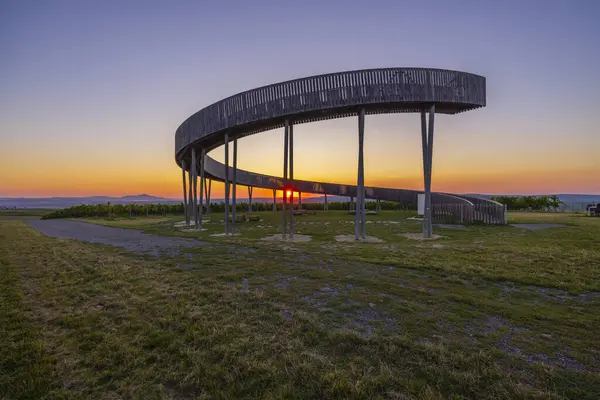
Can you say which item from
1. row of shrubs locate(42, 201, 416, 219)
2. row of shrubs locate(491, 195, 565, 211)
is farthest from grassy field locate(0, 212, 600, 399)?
row of shrubs locate(491, 195, 565, 211)

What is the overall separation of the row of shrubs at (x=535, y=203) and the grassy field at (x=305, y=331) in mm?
36407

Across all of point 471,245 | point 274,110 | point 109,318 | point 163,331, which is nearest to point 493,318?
point 163,331

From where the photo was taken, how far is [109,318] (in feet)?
13.0

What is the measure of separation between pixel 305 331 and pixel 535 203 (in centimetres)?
4378

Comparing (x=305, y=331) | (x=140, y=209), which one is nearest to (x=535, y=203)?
(x=305, y=331)

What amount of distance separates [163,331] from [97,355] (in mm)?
672

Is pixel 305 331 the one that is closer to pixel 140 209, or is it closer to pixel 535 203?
pixel 535 203

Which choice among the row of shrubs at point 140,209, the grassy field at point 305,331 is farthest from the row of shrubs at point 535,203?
the grassy field at point 305,331

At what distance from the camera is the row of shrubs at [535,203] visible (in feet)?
113

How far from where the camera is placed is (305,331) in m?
3.47

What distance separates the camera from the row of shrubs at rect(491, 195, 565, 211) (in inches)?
1355

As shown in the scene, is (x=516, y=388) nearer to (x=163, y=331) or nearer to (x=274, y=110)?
(x=163, y=331)

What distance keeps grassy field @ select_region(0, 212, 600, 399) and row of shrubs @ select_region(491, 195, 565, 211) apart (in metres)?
36.4

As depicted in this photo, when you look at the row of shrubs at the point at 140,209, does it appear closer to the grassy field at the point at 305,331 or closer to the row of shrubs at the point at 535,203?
the row of shrubs at the point at 535,203
